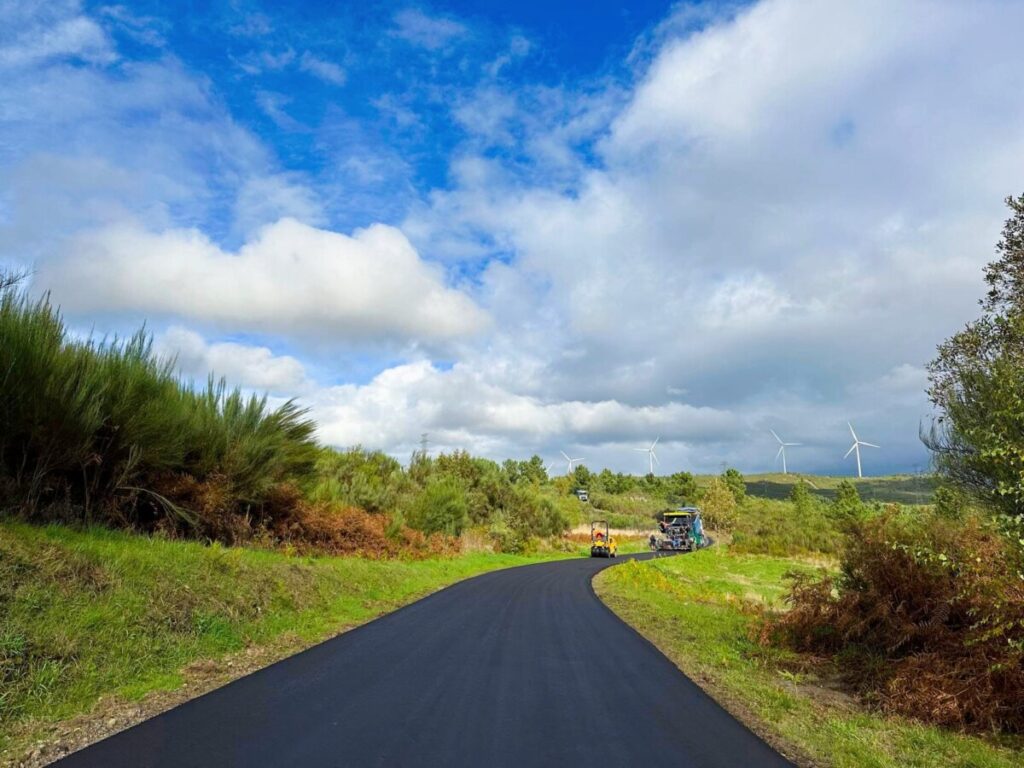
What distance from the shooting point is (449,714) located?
21.2 ft

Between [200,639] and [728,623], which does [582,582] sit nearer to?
[728,623]

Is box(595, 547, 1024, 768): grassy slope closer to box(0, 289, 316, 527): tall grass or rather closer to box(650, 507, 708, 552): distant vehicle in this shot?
box(0, 289, 316, 527): tall grass

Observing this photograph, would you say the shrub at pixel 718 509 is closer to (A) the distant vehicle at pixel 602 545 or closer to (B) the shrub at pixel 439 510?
(A) the distant vehicle at pixel 602 545

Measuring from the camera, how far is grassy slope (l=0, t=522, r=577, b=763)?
6.48 meters


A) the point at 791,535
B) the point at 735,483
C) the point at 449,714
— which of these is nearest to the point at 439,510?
the point at 449,714

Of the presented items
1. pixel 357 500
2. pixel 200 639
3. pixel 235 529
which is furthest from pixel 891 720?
pixel 357 500

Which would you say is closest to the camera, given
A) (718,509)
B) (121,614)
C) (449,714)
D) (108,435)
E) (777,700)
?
(449,714)

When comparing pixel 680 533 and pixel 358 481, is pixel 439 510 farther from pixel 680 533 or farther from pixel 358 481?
pixel 680 533

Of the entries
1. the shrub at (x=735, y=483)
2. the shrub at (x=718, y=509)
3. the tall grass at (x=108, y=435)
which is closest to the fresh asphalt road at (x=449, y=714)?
the tall grass at (x=108, y=435)

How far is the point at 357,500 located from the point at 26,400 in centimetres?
2062

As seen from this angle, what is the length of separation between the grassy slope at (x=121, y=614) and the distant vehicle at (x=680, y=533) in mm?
41909

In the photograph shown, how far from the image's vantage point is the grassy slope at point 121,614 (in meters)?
6.48

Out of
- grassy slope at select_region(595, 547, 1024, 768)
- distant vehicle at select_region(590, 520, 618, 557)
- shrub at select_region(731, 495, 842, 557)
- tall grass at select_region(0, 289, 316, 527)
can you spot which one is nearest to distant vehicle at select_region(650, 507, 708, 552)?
shrub at select_region(731, 495, 842, 557)

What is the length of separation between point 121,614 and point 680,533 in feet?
165
